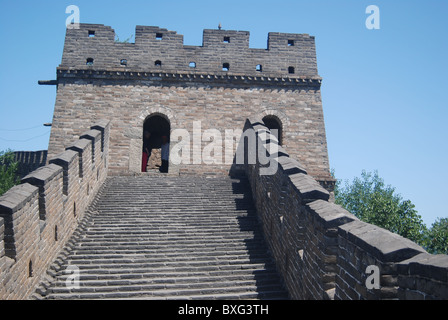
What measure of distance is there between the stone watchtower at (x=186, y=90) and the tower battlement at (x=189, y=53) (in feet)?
0.12

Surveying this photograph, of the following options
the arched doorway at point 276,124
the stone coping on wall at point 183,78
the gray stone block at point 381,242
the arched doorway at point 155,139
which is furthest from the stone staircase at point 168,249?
the arched doorway at point 155,139

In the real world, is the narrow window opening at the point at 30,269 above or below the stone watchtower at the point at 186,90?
below

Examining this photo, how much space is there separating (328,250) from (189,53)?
10.5 meters

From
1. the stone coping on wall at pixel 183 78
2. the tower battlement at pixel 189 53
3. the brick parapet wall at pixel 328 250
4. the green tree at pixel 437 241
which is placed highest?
the tower battlement at pixel 189 53

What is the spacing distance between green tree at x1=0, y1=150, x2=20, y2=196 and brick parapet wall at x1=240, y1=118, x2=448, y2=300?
14.4m

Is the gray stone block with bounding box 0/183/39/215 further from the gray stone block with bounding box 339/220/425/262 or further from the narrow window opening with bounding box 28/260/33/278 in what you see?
the gray stone block with bounding box 339/220/425/262

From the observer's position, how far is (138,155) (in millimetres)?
12539

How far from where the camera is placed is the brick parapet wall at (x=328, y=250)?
303cm

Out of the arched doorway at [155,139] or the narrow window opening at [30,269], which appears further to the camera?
the arched doorway at [155,139]

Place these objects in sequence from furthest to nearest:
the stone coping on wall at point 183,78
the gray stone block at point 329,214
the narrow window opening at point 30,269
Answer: the stone coping on wall at point 183,78, the narrow window opening at point 30,269, the gray stone block at point 329,214

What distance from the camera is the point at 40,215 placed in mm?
6648

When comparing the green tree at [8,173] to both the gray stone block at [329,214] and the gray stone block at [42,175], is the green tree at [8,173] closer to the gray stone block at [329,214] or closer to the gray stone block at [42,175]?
the gray stone block at [42,175]

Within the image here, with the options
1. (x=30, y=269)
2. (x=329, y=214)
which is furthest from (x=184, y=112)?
(x=329, y=214)
